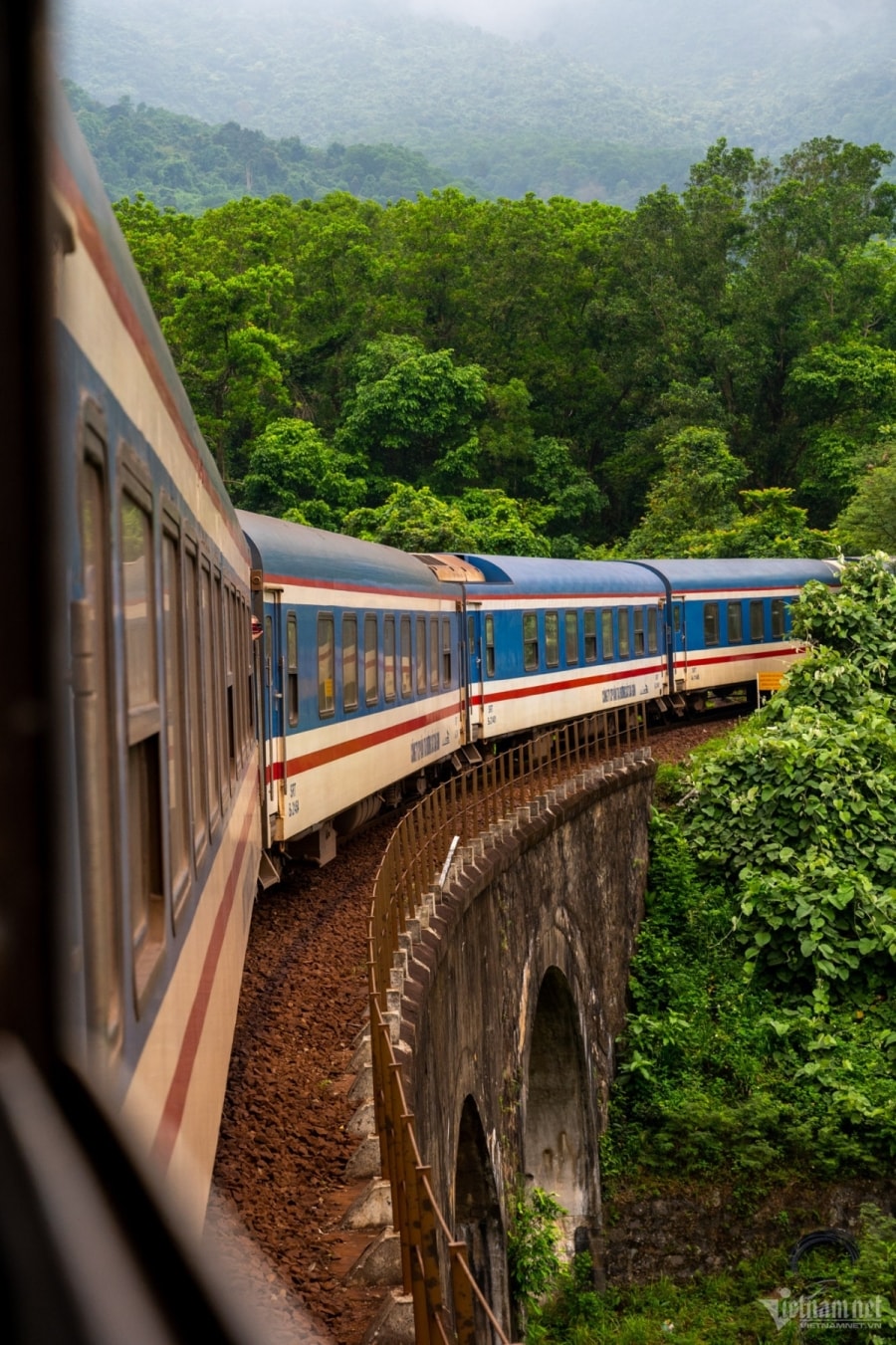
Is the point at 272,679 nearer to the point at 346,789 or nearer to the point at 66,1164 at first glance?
the point at 346,789

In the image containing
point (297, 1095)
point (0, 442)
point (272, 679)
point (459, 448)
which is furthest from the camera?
point (459, 448)

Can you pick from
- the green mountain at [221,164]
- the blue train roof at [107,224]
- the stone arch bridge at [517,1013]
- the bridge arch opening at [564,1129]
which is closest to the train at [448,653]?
the stone arch bridge at [517,1013]

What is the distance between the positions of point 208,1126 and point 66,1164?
3.67m

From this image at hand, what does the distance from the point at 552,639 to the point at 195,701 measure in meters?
18.6

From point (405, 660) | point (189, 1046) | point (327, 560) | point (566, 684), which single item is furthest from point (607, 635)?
point (189, 1046)

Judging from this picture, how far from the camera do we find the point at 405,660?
16.2 m

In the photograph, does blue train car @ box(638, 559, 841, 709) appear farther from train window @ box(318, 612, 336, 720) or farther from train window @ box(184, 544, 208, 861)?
train window @ box(184, 544, 208, 861)

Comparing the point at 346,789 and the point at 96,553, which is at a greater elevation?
the point at 96,553

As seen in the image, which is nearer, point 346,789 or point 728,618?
point 346,789

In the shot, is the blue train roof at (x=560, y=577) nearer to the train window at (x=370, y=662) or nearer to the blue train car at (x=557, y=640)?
the blue train car at (x=557, y=640)

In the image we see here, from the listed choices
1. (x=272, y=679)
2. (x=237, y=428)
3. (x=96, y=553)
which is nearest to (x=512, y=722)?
(x=272, y=679)

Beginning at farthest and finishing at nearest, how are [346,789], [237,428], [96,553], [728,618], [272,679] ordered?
[237,428]
[728,618]
[346,789]
[272,679]
[96,553]

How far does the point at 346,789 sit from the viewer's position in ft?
43.7

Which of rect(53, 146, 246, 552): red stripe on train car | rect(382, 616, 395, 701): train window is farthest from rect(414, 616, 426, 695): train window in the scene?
rect(53, 146, 246, 552): red stripe on train car
